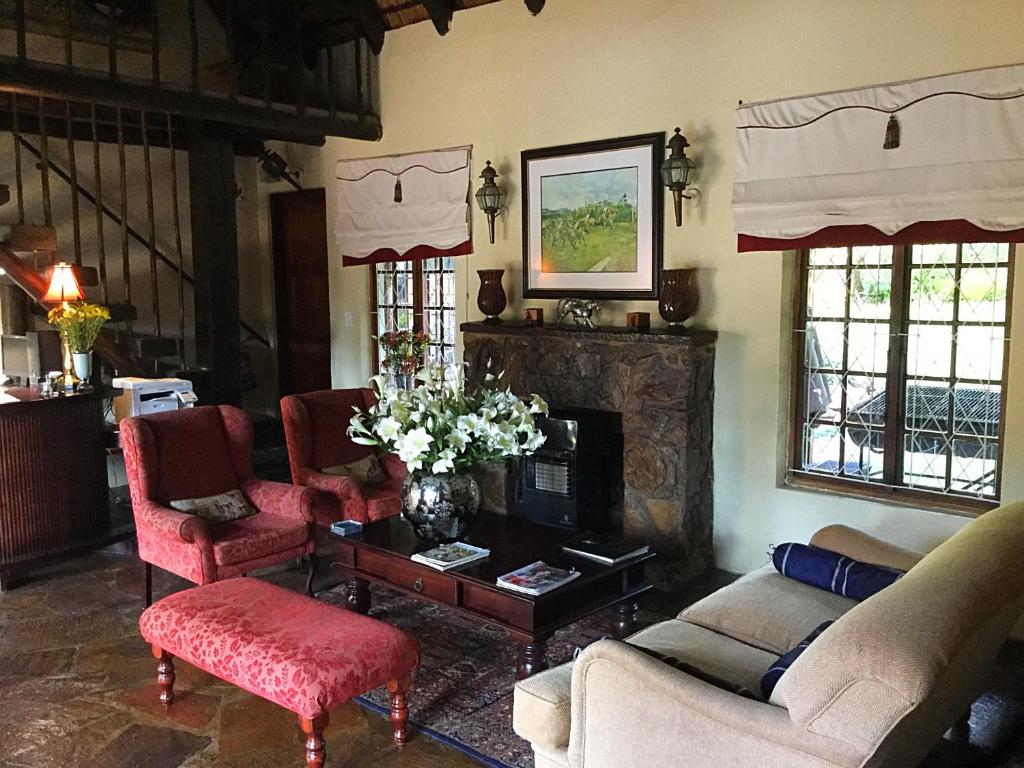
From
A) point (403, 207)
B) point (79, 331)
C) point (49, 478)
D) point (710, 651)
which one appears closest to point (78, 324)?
point (79, 331)

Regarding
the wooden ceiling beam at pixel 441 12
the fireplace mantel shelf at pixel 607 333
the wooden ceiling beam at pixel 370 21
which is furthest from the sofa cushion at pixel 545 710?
the wooden ceiling beam at pixel 370 21

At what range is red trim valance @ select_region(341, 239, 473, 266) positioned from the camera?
19.4 ft

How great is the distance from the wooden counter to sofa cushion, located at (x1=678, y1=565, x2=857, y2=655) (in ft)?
11.0

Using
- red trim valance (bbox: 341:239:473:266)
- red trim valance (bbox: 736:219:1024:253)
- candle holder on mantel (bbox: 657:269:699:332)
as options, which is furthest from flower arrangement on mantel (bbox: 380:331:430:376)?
red trim valance (bbox: 736:219:1024:253)

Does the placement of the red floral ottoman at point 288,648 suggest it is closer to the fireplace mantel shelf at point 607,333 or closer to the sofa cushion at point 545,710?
the sofa cushion at point 545,710

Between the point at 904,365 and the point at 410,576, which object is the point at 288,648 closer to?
the point at 410,576

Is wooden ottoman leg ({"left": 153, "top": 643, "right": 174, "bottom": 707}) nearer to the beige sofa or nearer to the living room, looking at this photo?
the living room

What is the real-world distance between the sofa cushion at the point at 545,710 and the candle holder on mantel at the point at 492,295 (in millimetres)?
3368

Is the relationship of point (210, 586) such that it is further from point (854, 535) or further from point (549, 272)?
point (549, 272)

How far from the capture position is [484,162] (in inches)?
225

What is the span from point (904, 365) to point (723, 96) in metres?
1.65

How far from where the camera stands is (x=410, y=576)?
3391 mm

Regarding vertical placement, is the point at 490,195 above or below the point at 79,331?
above

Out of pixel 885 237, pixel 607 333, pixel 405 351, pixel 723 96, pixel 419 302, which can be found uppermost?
pixel 723 96
